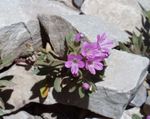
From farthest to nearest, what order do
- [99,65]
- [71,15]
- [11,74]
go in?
[71,15] < [11,74] < [99,65]

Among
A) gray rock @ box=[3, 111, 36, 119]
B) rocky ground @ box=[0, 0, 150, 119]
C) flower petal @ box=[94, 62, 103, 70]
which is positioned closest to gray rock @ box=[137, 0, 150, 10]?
rocky ground @ box=[0, 0, 150, 119]

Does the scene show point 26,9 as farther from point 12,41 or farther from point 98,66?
point 98,66

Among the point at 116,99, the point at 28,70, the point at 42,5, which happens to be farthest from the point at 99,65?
the point at 42,5

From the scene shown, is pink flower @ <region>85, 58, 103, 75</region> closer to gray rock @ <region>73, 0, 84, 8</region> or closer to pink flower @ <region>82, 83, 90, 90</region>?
pink flower @ <region>82, 83, 90, 90</region>

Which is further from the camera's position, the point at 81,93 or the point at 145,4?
the point at 145,4

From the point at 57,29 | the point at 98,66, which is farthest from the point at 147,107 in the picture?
the point at 57,29

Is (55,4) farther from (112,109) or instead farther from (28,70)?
(112,109)
